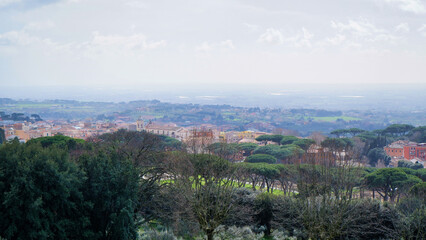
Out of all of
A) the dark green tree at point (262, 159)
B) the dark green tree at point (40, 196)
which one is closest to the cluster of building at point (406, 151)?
the dark green tree at point (262, 159)

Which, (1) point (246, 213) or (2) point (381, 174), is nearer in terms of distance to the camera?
(1) point (246, 213)

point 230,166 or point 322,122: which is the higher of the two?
point 230,166

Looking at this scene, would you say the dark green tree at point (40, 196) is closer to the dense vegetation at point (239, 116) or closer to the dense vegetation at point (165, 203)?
the dense vegetation at point (165, 203)

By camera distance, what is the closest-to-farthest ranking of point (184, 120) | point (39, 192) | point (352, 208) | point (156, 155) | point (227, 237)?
point (39, 192) → point (352, 208) → point (227, 237) → point (156, 155) → point (184, 120)

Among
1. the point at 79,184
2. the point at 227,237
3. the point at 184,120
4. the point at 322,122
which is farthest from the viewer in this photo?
the point at 184,120

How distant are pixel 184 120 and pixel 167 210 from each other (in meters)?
71.8

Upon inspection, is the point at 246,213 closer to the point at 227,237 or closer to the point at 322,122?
the point at 227,237

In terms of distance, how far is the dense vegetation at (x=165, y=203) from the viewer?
26.9 ft

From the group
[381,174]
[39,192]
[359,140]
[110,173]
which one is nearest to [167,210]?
[110,173]

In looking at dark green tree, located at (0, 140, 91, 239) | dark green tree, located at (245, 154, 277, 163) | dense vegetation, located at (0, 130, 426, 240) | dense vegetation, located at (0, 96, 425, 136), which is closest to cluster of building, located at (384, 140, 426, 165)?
dark green tree, located at (245, 154, 277, 163)

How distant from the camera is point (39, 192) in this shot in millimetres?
8117

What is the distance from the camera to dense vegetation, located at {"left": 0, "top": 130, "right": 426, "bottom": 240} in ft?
26.9

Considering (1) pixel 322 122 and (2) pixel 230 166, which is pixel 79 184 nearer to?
(2) pixel 230 166

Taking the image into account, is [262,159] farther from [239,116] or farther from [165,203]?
[239,116]
